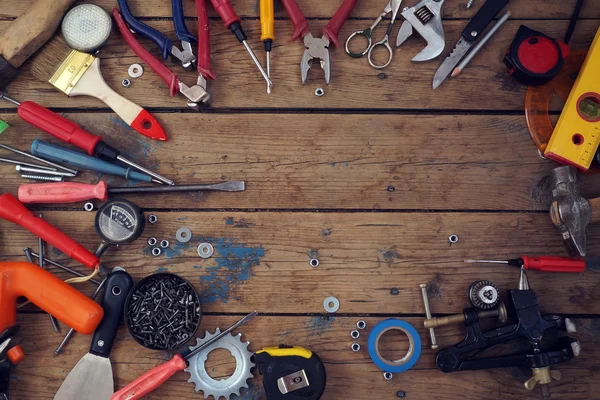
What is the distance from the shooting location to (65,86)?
161cm

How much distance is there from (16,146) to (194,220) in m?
0.60

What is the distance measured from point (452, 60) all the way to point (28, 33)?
4.15 feet

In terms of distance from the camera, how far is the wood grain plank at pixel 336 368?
1.53 metres

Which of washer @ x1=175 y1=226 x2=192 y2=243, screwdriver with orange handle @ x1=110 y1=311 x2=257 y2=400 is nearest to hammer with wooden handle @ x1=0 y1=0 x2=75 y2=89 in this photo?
washer @ x1=175 y1=226 x2=192 y2=243

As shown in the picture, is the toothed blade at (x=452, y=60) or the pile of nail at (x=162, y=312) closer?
the pile of nail at (x=162, y=312)

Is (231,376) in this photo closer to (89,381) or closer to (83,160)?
(89,381)

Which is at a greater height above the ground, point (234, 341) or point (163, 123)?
point (163, 123)

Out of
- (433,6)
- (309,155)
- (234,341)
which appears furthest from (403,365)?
(433,6)

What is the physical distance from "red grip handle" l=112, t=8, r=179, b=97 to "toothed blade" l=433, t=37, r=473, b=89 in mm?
789

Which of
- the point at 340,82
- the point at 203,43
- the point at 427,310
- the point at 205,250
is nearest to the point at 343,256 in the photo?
the point at 427,310

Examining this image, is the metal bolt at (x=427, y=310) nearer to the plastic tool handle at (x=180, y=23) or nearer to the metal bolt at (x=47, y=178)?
the plastic tool handle at (x=180, y=23)

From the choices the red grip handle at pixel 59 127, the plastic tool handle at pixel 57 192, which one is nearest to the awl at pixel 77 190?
the plastic tool handle at pixel 57 192

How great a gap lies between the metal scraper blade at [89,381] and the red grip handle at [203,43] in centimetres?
88

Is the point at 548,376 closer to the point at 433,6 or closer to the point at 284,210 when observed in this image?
the point at 284,210
